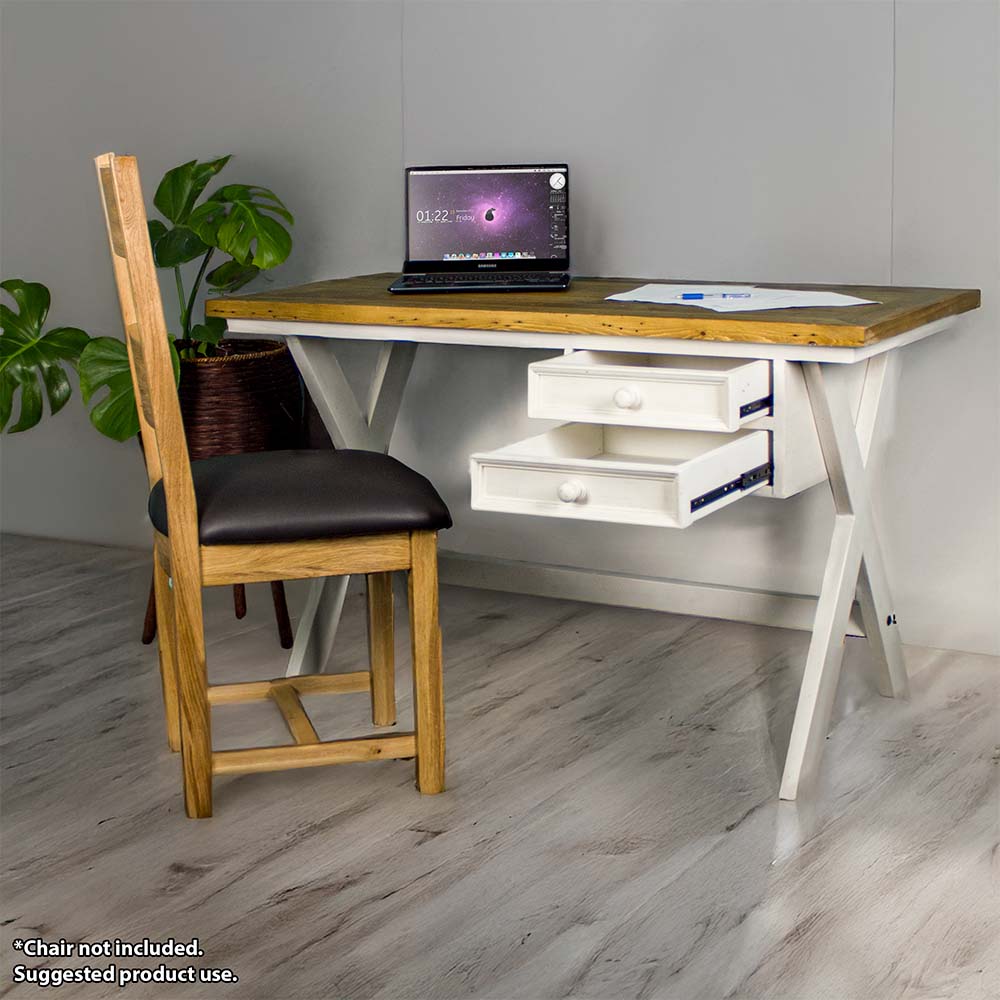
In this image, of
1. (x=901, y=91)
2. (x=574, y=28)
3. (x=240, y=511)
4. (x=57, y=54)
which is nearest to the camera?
(x=240, y=511)

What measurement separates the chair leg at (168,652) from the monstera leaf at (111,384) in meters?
0.44

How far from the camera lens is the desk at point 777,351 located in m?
2.11

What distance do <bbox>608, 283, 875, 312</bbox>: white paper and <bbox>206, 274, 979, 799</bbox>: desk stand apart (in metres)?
0.04

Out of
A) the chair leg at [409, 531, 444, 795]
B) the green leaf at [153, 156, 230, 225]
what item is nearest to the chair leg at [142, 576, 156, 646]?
the green leaf at [153, 156, 230, 225]

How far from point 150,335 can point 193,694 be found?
501 mm

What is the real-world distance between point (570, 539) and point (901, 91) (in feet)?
3.73

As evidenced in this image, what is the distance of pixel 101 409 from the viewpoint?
107 inches

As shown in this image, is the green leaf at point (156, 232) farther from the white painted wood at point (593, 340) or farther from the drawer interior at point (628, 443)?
the drawer interior at point (628, 443)

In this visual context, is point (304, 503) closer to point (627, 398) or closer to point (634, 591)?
point (627, 398)

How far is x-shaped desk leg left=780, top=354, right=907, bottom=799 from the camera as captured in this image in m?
2.15

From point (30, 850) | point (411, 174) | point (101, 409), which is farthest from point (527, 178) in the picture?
point (30, 850)

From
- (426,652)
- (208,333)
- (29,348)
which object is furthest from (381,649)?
(29,348)

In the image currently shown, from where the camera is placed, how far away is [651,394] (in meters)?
2.09

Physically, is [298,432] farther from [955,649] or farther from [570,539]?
[955,649]
